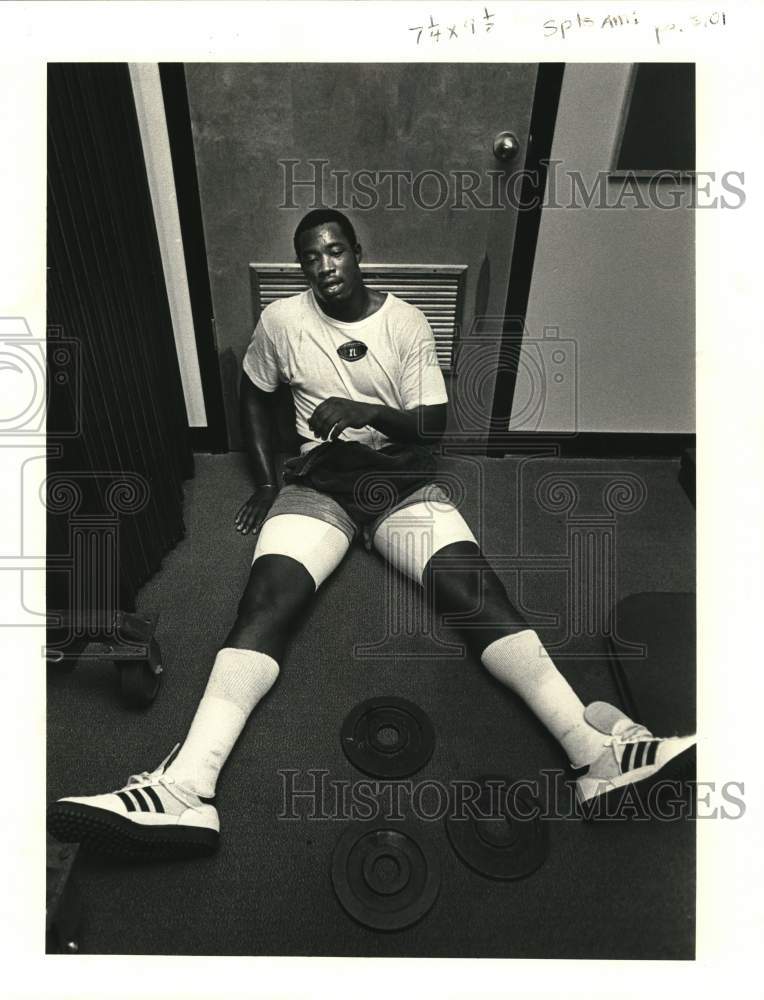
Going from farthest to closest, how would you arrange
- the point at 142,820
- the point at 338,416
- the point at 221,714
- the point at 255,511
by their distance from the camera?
the point at 255,511, the point at 338,416, the point at 221,714, the point at 142,820

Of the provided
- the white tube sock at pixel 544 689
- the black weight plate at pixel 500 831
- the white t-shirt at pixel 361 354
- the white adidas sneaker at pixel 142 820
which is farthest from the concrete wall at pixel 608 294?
the white adidas sneaker at pixel 142 820

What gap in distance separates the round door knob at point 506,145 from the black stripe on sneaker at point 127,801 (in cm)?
150

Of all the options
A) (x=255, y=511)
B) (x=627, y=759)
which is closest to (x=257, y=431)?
(x=255, y=511)

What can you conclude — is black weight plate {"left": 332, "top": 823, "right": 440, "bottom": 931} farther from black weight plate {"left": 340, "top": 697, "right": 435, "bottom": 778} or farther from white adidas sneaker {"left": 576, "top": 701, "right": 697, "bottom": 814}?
white adidas sneaker {"left": 576, "top": 701, "right": 697, "bottom": 814}

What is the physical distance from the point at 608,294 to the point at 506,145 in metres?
0.45

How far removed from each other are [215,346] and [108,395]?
482 mm

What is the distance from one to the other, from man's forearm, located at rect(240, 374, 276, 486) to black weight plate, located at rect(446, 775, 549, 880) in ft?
2.81

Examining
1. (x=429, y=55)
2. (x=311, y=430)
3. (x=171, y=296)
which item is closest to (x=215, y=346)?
(x=171, y=296)

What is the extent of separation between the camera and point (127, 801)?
1.01 meters

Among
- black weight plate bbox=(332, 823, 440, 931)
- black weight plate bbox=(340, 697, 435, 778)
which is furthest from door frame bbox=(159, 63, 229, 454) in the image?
black weight plate bbox=(332, 823, 440, 931)

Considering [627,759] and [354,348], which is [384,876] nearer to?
[627,759]

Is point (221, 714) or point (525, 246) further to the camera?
point (525, 246)

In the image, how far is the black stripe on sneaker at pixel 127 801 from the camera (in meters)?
1.00

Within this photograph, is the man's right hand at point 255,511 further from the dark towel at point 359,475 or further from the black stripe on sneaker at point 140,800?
the black stripe on sneaker at point 140,800
